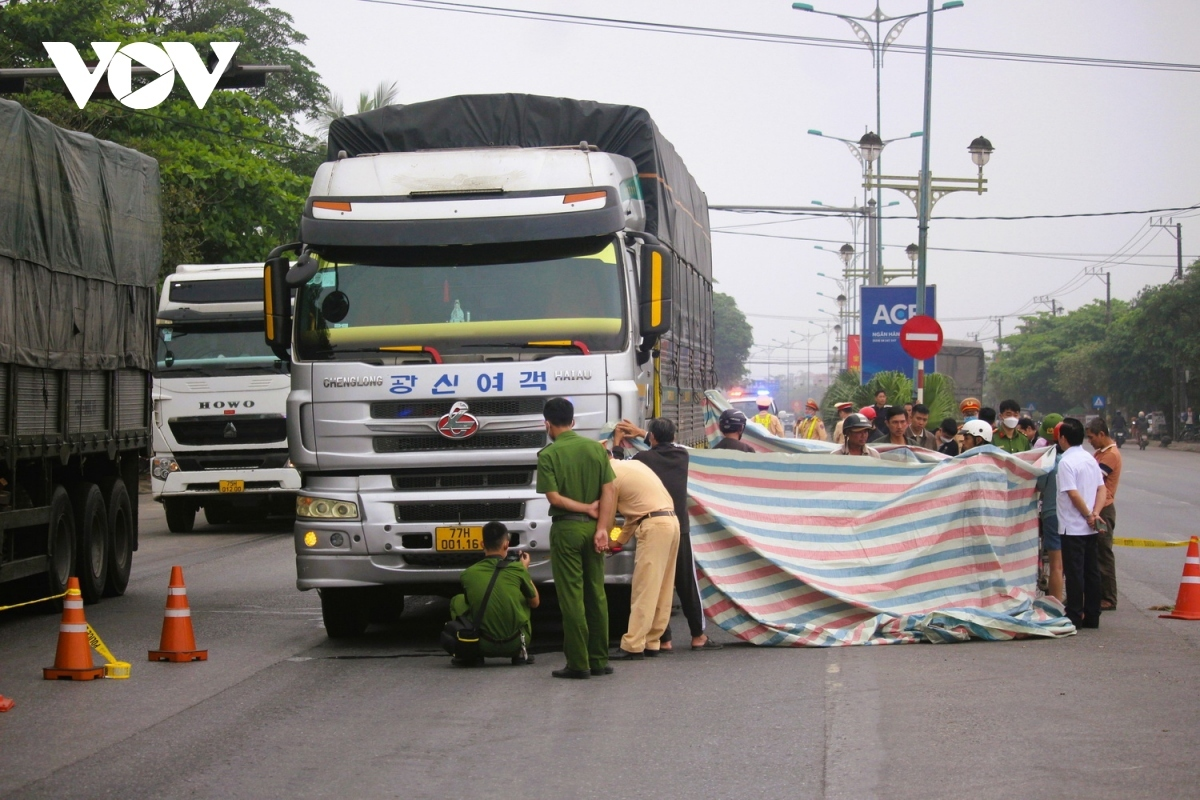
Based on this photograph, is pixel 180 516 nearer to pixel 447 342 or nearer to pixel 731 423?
pixel 731 423

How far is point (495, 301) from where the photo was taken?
10281 millimetres

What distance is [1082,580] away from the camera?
11.0m

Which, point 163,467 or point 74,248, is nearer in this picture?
point 74,248

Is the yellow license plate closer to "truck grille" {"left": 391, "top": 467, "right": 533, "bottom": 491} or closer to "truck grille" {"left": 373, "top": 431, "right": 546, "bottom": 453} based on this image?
"truck grille" {"left": 391, "top": 467, "right": 533, "bottom": 491}

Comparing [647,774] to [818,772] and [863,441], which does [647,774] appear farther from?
[863,441]

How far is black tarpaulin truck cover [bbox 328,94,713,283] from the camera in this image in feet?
38.5

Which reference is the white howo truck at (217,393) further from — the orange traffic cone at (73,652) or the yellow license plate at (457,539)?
the orange traffic cone at (73,652)

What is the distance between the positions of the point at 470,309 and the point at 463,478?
1117mm

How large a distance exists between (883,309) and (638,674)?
22.5 metres

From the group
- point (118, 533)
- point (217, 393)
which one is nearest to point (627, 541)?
point (118, 533)

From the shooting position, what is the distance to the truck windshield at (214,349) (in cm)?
2008

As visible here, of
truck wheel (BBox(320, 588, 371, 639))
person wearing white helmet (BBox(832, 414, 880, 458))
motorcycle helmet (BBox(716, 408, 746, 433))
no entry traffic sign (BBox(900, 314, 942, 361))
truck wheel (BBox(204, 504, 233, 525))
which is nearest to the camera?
truck wheel (BBox(320, 588, 371, 639))

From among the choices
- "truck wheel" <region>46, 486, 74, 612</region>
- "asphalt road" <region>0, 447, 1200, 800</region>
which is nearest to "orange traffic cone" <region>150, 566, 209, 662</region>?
"asphalt road" <region>0, 447, 1200, 800</region>

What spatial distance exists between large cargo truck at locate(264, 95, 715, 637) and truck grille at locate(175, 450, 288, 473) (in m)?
9.86
